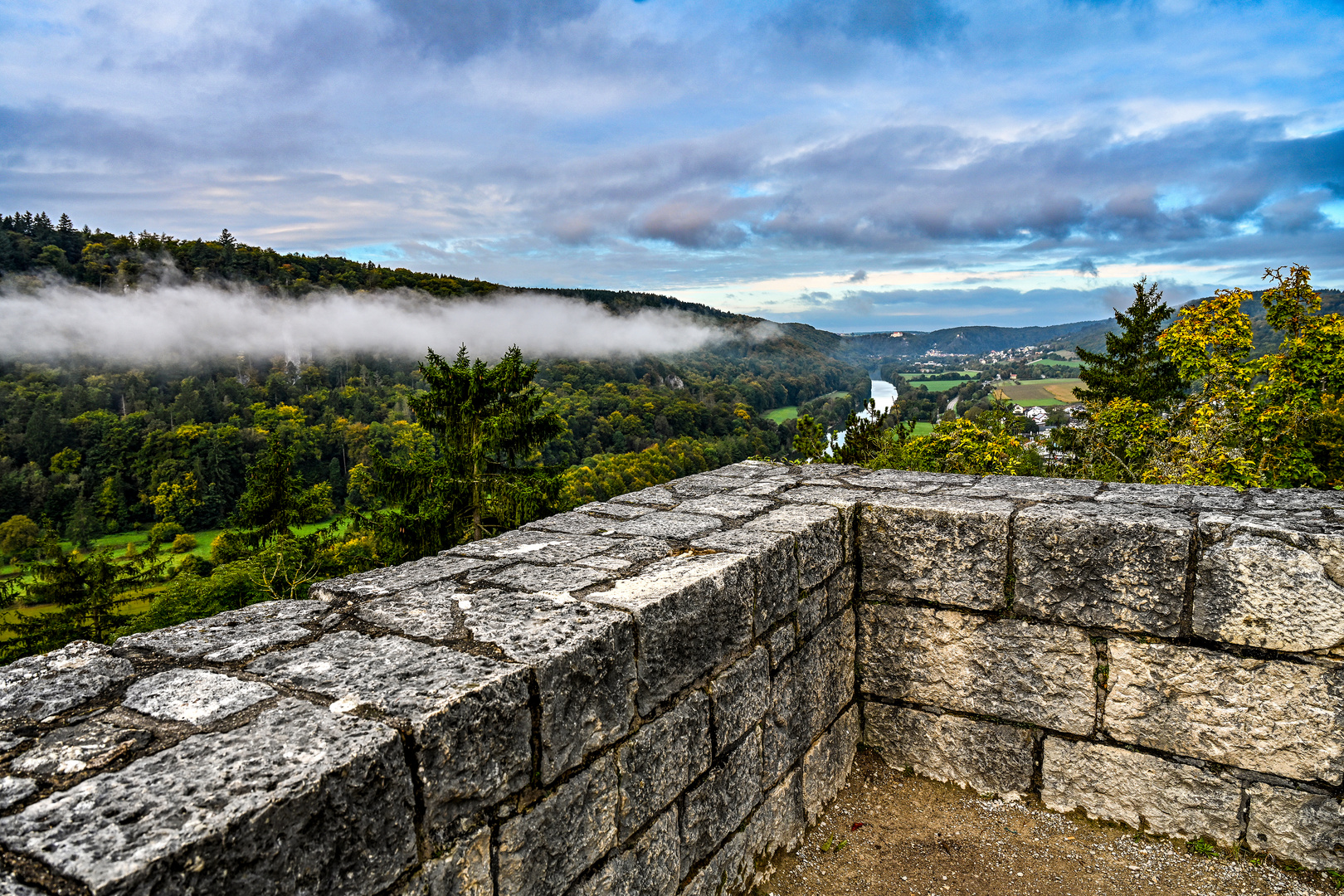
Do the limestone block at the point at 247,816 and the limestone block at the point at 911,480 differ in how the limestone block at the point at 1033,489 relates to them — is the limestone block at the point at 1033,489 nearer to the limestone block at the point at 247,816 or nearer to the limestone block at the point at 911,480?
the limestone block at the point at 911,480

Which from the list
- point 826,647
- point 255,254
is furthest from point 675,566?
point 255,254

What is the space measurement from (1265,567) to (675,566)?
195 cm

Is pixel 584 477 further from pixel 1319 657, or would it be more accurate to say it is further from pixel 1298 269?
pixel 1319 657

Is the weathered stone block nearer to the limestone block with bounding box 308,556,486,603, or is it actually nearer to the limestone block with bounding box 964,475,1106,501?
the limestone block with bounding box 308,556,486,603

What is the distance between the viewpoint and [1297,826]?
245 cm

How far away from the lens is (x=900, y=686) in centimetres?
303

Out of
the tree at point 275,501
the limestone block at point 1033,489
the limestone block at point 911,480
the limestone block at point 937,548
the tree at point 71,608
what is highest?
the limestone block at point 1033,489

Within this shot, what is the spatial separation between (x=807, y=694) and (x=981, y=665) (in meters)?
0.73

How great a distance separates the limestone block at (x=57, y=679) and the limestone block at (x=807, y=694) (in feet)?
6.11

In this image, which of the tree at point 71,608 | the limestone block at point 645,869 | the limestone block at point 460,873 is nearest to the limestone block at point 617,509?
the limestone block at point 645,869

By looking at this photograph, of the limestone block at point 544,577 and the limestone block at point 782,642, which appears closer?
the limestone block at point 544,577

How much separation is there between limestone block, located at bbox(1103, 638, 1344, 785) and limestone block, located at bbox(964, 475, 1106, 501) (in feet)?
2.23

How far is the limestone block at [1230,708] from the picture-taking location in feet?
7.73

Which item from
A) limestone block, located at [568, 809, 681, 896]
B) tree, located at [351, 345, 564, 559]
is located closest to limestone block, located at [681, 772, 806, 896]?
limestone block, located at [568, 809, 681, 896]
